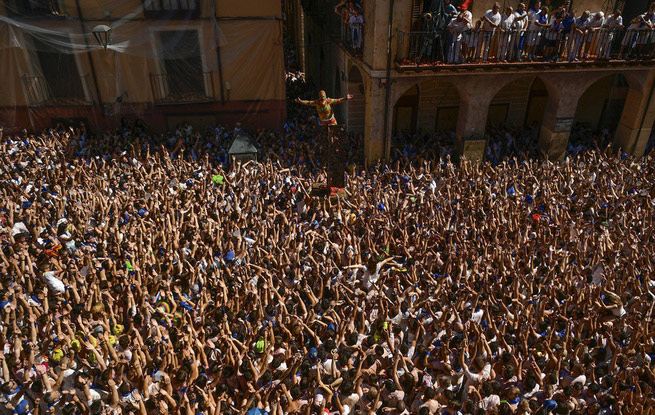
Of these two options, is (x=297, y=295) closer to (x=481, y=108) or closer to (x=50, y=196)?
(x=50, y=196)

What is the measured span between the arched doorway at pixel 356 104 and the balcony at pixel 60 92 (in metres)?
9.65

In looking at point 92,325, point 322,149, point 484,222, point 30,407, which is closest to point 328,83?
point 322,149

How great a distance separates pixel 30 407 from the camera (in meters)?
6.12

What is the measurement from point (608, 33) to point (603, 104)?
18.6 ft

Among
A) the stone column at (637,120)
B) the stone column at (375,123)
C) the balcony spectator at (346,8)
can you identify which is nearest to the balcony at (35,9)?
the balcony spectator at (346,8)

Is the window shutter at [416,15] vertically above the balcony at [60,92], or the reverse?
the window shutter at [416,15]

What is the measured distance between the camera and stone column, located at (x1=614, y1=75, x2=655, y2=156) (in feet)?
52.9

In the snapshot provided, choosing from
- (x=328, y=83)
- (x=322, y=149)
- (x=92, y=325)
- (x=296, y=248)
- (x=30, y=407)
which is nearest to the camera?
(x=30, y=407)

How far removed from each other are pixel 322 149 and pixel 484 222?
669cm

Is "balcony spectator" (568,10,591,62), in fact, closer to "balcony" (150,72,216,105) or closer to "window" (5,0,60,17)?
"balcony" (150,72,216,105)

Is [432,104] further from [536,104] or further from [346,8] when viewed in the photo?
[346,8]

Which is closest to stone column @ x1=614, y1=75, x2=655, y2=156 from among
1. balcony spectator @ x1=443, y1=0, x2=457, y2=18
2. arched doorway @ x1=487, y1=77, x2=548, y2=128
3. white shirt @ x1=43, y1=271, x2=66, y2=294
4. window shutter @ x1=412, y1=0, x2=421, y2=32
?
arched doorway @ x1=487, y1=77, x2=548, y2=128

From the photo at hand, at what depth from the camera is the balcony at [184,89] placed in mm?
17422

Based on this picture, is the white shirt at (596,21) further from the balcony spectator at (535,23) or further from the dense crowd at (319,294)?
the dense crowd at (319,294)
